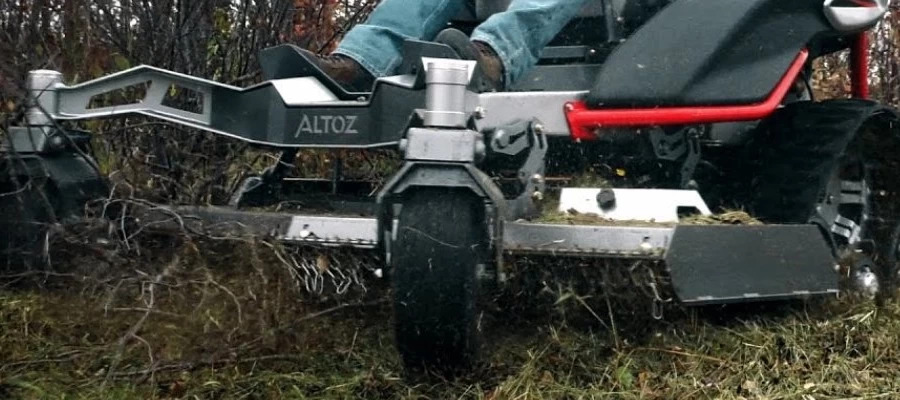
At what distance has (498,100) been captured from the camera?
3.18 m

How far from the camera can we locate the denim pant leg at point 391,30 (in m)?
3.61

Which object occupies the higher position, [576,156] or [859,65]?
[859,65]

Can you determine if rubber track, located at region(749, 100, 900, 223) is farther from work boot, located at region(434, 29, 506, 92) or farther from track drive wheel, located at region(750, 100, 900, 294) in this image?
work boot, located at region(434, 29, 506, 92)

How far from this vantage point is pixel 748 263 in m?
3.07

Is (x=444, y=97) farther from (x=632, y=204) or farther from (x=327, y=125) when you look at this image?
(x=632, y=204)

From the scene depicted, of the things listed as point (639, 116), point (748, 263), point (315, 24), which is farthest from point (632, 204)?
point (315, 24)

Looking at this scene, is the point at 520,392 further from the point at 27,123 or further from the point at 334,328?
the point at 27,123

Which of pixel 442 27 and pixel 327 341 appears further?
pixel 442 27

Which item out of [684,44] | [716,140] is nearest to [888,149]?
[716,140]

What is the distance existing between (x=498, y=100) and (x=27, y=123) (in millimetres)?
1314

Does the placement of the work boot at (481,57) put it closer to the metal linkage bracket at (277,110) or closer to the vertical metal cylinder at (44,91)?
the metal linkage bracket at (277,110)

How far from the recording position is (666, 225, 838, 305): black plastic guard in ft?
9.48

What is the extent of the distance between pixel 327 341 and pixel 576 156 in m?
0.99

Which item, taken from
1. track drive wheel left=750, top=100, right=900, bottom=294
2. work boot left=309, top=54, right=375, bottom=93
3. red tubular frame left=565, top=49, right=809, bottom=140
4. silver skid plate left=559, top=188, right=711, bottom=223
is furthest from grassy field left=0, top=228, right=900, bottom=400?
work boot left=309, top=54, right=375, bottom=93
